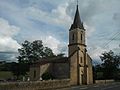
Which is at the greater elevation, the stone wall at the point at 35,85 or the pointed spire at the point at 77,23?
the pointed spire at the point at 77,23

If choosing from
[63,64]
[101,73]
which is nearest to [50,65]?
[63,64]

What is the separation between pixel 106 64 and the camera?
82875 millimetres

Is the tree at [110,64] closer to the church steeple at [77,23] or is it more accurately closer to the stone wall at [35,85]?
the church steeple at [77,23]

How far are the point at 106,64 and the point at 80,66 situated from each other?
994 inches

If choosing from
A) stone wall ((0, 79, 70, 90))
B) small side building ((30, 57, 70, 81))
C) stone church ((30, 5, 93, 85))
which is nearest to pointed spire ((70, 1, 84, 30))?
stone church ((30, 5, 93, 85))

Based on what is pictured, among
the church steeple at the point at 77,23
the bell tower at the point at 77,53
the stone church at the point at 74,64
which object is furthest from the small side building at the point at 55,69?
the church steeple at the point at 77,23

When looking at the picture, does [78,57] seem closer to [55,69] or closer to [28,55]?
[55,69]

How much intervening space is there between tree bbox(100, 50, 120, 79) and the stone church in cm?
1807

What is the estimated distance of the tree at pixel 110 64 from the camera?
8023 cm

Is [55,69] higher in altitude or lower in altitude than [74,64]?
lower

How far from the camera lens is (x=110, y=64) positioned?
82.0 meters

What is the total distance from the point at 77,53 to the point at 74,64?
2.81 metres

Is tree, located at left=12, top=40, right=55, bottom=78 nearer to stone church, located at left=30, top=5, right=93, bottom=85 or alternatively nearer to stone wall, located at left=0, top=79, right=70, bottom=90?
stone church, located at left=30, top=5, right=93, bottom=85

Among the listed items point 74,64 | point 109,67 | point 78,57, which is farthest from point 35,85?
point 109,67
